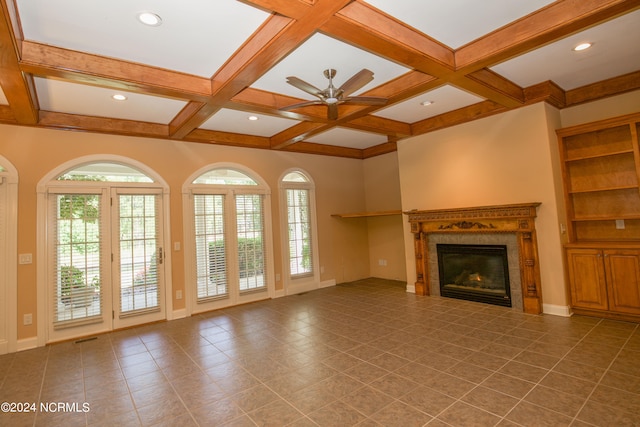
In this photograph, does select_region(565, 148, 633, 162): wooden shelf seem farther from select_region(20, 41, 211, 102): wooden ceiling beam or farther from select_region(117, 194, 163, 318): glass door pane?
select_region(117, 194, 163, 318): glass door pane

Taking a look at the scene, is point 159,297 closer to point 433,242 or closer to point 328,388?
point 328,388

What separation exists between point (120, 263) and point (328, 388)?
3.50m

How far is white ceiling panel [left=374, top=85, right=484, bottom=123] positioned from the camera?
421 cm

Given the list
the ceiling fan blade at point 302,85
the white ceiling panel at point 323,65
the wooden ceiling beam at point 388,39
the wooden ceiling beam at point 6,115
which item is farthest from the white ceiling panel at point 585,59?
the wooden ceiling beam at point 6,115

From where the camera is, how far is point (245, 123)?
16.4 feet

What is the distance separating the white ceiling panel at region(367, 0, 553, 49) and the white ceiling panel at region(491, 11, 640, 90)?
2.73 feet

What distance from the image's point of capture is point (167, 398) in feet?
8.65

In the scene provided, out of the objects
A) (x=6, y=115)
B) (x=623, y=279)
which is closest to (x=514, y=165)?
(x=623, y=279)

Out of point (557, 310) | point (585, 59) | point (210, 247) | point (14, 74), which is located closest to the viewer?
point (14, 74)

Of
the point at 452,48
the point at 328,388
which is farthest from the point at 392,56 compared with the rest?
the point at 328,388

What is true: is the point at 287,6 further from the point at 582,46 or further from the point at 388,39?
the point at 582,46

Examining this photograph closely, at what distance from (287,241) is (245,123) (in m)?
2.32

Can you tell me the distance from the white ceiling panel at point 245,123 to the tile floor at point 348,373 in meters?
2.96

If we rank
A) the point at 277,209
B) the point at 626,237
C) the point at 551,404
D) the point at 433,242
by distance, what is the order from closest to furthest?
the point at 551,404, the point at 626,237, the point at 433,242, the point at 277,209
